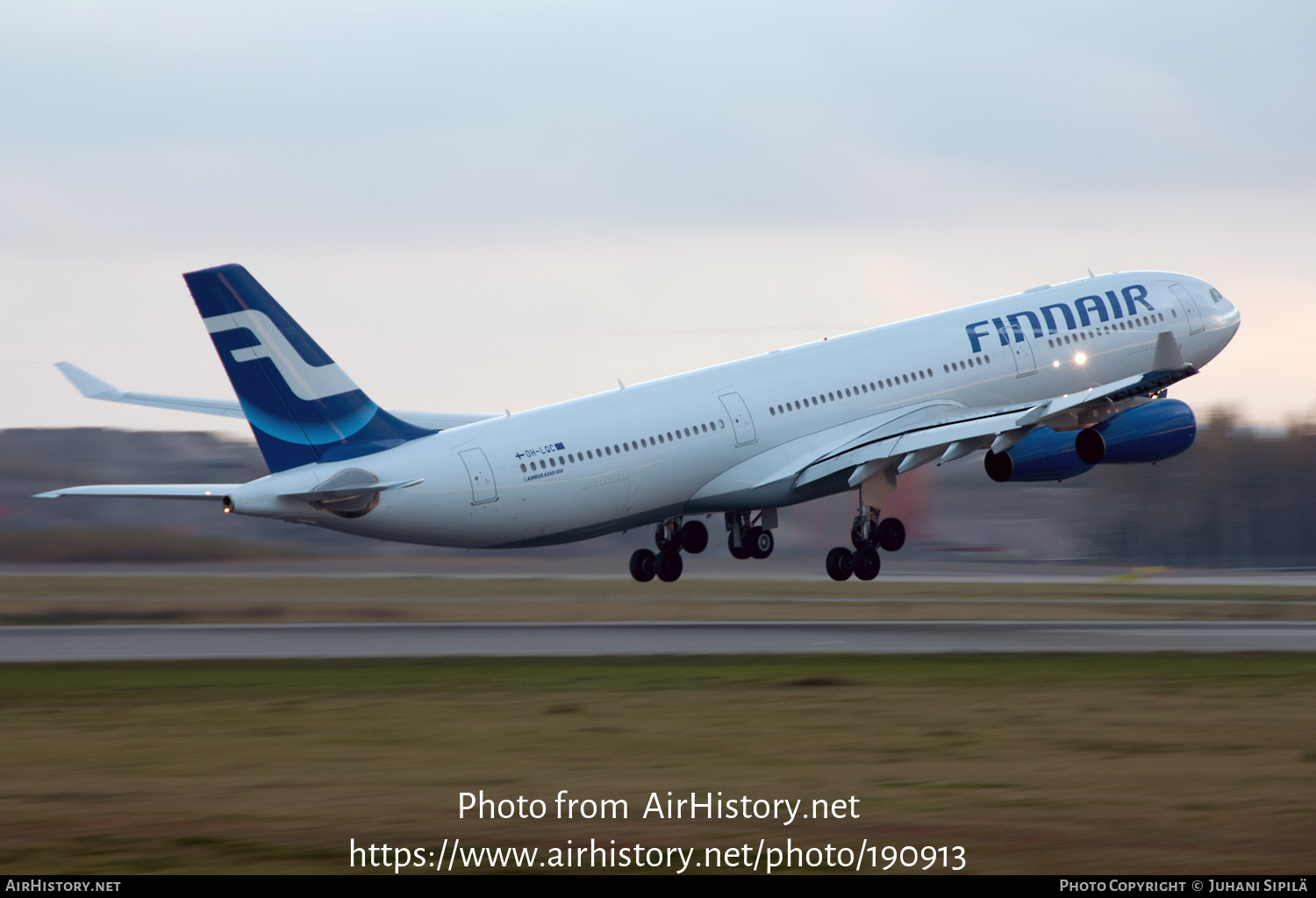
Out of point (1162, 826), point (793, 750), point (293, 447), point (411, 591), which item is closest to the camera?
point (1162, 826)

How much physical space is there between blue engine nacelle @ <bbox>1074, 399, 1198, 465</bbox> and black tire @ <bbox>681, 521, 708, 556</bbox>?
440 inches

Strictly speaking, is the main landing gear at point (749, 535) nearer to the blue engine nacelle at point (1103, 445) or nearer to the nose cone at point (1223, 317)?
the blue engine nacelle at point (1103, 445)

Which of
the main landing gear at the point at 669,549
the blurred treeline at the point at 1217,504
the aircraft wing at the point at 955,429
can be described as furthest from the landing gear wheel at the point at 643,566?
the blurred treeline at the point at 1217,504

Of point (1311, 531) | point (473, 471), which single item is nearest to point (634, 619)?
point (473, 471)

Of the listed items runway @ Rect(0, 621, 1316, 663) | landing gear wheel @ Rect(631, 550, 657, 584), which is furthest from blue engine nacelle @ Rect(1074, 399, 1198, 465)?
landing gear wheel @ Rect(631, 550, 657, 584)

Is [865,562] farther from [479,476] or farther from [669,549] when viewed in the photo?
[479,476]

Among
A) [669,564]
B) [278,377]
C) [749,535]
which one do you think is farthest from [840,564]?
[278,377]

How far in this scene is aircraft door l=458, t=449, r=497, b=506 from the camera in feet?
130

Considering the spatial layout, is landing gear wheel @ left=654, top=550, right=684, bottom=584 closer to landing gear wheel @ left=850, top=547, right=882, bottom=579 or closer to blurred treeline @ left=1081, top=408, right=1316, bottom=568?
landing gear wheel @ left=850, top=547, right=882, bottom=579

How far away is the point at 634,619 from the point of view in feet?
158

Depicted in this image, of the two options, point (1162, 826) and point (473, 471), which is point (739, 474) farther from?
point (1162, 826)

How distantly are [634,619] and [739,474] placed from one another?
6.03 meters

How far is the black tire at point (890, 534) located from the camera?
46906 millimetres

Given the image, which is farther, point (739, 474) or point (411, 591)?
point (411, 591)
